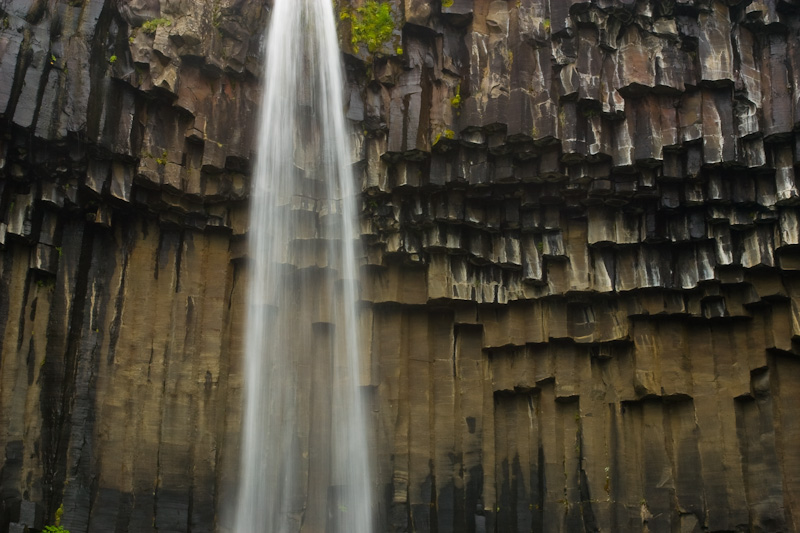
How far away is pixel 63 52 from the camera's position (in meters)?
12.9

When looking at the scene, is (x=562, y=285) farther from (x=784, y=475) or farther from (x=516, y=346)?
(x=784, y=475)

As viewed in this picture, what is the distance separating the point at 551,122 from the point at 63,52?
26.4 ft

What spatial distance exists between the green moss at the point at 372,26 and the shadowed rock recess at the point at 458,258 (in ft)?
0.53

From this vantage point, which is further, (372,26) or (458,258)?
(458,258)

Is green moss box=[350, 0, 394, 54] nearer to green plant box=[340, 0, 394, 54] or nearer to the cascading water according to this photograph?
green plant box=[340, 0, 394, 54]

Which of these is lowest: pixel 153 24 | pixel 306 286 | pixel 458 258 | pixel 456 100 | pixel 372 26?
pixel 306 286

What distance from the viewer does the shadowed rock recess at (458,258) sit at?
42.2 feet

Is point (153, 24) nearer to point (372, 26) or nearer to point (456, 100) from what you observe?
point (372, 26)

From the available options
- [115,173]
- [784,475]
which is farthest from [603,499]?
[115,173]

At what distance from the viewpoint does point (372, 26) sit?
48.3ft

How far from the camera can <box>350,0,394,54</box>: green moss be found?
14609 millimetres

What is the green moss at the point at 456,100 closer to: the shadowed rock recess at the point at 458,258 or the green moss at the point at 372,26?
the shadowed rock recess at the point at 458,258

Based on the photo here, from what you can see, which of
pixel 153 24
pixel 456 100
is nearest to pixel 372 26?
pixel 456 100

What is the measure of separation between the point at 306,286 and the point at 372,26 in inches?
193
